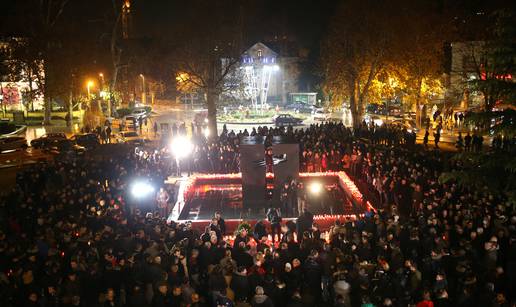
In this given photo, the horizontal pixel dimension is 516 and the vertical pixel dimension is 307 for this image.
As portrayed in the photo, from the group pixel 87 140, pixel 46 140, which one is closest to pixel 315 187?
pixel 87 140

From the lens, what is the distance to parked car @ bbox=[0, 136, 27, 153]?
30061 mm

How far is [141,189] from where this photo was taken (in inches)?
630

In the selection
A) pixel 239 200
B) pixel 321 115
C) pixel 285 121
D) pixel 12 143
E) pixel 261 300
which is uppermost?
pixel 321 115

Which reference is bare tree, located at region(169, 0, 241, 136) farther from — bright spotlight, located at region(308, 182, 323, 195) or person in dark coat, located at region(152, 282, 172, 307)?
person in dark coat, located at region(152, 282, 172, 307)

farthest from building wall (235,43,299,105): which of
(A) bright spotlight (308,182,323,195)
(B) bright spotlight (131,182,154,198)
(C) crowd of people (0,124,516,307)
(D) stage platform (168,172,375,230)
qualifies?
(C) crowd of people (0,124,516,307)

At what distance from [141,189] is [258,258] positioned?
702 centimetres

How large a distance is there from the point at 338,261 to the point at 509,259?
3965 mm

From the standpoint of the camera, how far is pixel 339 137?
25.2m

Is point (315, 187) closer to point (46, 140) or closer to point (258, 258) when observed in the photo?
point (258, 258)

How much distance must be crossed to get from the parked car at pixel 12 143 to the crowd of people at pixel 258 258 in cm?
1663

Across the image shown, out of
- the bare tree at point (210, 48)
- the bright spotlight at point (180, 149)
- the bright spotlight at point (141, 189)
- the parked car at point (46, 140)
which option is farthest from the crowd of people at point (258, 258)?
the bare tree at point (210, 48)

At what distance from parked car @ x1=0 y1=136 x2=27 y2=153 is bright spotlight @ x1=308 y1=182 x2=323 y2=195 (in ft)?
63.7

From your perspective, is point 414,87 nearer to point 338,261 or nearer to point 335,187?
point 335,187

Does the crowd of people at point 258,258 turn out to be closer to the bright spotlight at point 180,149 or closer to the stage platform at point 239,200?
the stage platform at point 239,200
